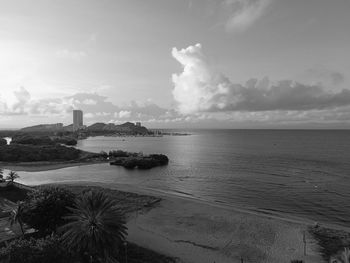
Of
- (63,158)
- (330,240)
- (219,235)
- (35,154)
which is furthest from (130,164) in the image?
(330,240)

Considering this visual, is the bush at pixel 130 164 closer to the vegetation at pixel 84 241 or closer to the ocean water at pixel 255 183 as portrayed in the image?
the ocean water at pixel 255 183

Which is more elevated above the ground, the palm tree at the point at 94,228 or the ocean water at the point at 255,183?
the palm tree at the point at 94,228

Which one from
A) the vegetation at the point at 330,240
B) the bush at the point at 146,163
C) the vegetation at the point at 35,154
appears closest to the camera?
the vegetation at the point at 330,240

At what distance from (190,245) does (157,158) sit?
89946mm

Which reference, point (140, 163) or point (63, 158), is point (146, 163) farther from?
point (63, 158)

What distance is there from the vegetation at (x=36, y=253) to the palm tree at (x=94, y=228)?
0.82 m

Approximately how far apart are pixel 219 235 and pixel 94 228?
71.7 feet

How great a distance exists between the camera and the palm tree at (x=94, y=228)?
2411 centimetres

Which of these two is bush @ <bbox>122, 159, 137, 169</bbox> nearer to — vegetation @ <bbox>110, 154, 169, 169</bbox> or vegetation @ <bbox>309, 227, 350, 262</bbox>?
vegetation @ <bbox>110, 154, 169, 169</bbox>

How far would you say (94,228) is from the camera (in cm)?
2425

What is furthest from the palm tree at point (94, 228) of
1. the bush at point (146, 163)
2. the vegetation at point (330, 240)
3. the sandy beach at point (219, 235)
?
the bush at point (146, 163)

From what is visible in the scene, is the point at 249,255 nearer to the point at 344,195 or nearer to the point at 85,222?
the point at 85,222

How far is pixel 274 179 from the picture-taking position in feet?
281

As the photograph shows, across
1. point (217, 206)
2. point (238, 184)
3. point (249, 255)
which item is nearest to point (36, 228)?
point (249, 255)
